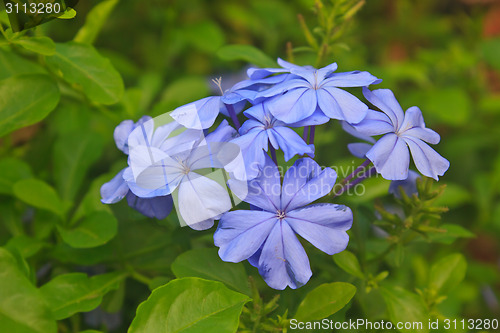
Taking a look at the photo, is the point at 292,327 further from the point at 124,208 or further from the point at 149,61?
the point at 149,61

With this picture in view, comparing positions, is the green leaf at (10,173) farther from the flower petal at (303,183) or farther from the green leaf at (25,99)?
the flower petal at (303,183)

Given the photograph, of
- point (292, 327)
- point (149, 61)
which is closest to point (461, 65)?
point (149, 61)

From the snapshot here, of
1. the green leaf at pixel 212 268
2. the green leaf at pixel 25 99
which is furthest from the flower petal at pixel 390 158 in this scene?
the green leaf at pixel 25 99

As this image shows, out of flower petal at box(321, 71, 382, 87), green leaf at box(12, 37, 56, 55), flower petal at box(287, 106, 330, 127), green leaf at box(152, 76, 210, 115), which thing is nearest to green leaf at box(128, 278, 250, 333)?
flower petal at box(287, 106, 330, 127)

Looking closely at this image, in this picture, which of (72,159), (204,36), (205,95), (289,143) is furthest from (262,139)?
(204,36)

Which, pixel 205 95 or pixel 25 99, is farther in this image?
pixel 205 95

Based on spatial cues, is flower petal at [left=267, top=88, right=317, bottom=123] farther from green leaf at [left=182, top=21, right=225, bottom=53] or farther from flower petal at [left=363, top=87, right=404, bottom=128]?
green leaf at [left=182, top=21, right=225, bottom=53]

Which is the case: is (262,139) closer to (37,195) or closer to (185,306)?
(185,306)
